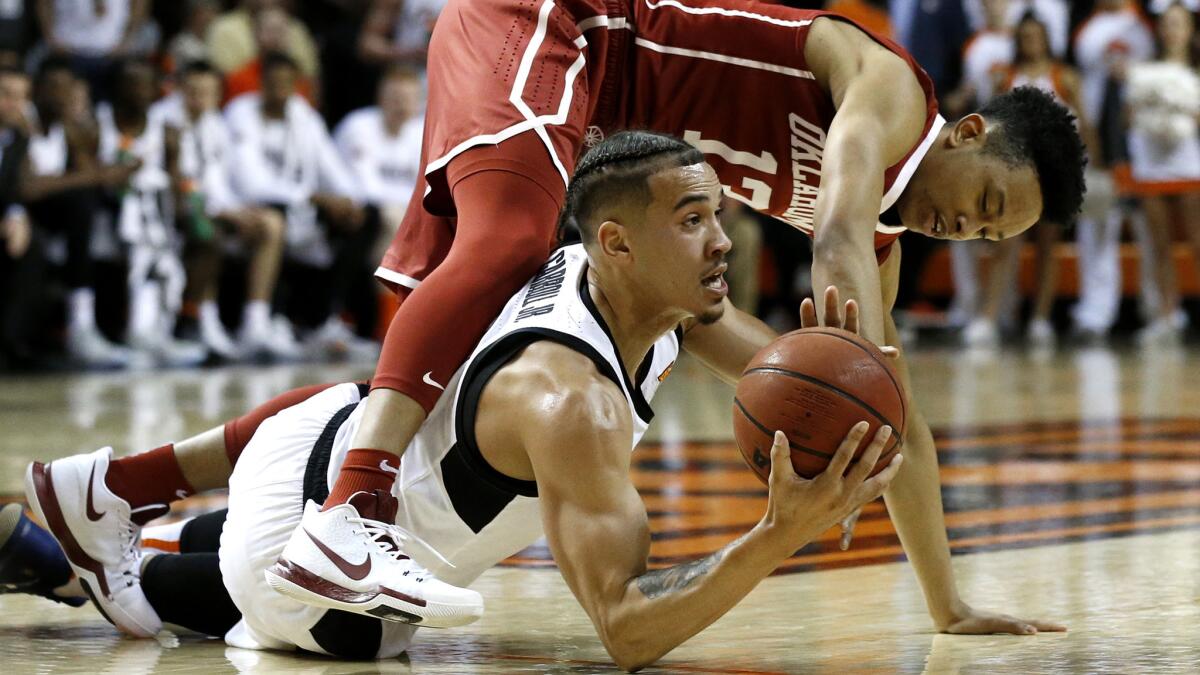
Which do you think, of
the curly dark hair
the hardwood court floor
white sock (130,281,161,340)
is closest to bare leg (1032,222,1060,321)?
the hardwood court floor

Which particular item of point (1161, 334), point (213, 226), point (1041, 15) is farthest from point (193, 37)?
point (1161, 334)

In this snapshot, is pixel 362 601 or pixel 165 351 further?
pixel 165 351

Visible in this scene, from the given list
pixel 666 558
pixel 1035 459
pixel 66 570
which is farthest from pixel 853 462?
pixel 1035 459

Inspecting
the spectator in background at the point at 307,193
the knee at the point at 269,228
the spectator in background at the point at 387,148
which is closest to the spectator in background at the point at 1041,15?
the spectator in background at the point at 387,148

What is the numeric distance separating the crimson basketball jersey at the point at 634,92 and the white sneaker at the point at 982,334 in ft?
28.0

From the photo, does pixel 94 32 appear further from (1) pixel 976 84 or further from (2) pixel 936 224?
(2) pixel 936 224

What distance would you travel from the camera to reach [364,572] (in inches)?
113

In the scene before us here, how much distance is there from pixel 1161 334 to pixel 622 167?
10093 millimetres

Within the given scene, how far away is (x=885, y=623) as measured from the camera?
3.45 meters

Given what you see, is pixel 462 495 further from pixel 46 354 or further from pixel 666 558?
pixel 46 354

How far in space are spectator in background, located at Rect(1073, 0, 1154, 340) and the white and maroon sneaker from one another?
9.97 metres

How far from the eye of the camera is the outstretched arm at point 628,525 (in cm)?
263

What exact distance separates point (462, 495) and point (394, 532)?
0.45 feet

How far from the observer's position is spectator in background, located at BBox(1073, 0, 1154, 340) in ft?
40.4
